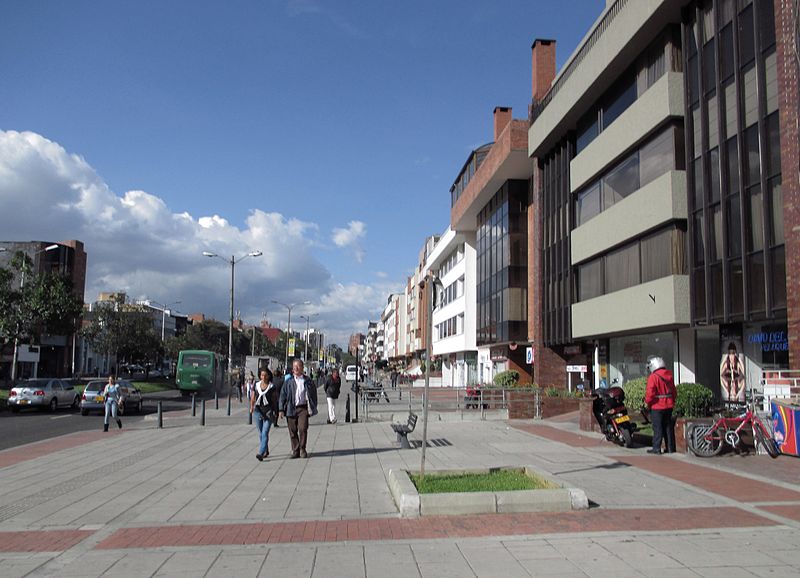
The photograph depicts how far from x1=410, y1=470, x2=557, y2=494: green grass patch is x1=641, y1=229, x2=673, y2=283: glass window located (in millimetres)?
13311

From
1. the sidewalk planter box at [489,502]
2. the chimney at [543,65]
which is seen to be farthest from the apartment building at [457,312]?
the sidewalk planter box at [489,502]

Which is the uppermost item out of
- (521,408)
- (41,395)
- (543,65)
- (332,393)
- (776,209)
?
(543,65)

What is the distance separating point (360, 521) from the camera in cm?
774

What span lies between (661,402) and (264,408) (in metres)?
7.57

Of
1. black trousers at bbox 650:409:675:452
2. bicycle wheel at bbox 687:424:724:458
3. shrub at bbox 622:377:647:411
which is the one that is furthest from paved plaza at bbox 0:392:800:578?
shrub at bbox 622:377:647:411

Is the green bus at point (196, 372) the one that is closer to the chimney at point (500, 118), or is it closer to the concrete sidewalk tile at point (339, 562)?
the chimney at point (500, 118)

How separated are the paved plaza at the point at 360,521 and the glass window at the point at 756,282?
18.9ft

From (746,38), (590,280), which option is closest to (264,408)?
(746,38)

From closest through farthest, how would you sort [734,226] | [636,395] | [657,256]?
1. [636,395]
2. [734,226]
3. [657,256]

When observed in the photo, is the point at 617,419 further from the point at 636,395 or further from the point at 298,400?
the point at 298,400

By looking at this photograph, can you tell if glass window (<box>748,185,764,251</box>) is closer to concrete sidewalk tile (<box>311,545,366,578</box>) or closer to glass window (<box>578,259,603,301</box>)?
glass window (<box>578,259,603,301</box>)

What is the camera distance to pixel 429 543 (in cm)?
677

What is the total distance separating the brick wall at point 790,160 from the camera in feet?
49.4

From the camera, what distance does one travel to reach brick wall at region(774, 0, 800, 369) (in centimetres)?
1506
